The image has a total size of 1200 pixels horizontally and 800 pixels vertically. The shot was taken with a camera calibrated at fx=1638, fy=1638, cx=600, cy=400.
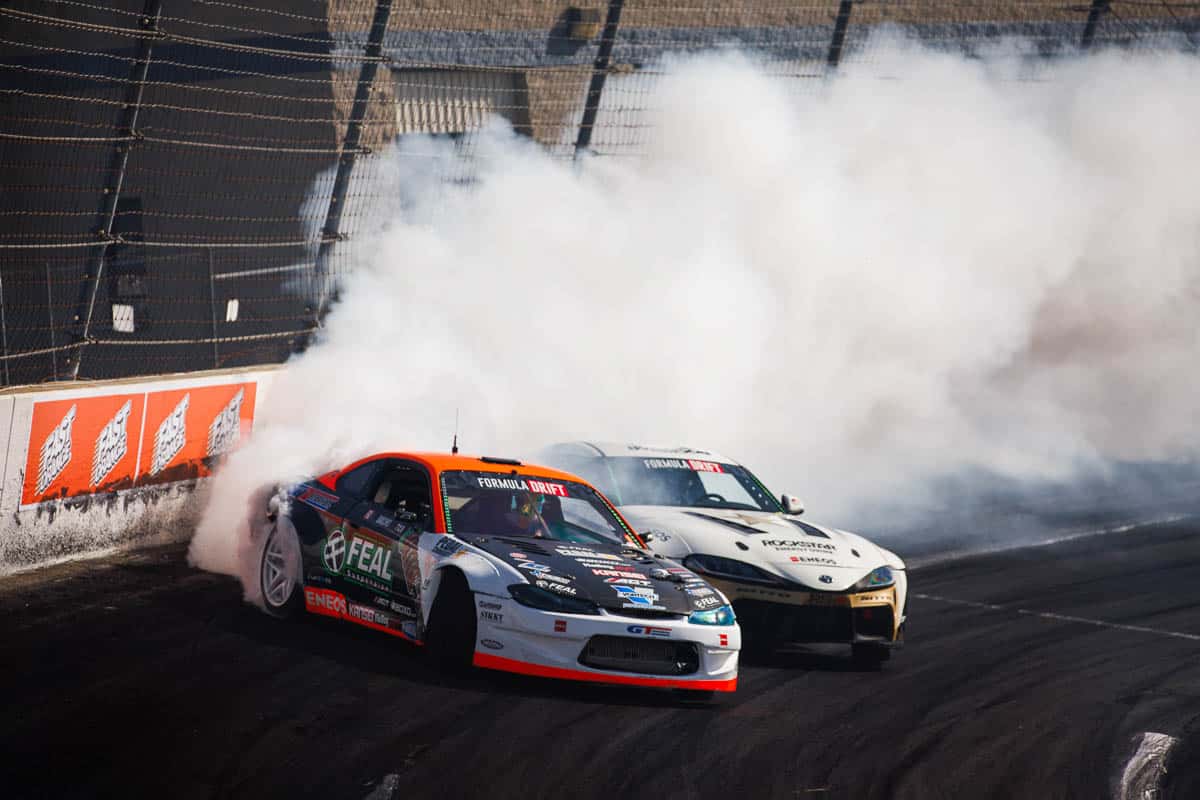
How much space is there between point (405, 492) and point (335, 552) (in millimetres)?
512

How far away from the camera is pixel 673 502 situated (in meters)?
10.6

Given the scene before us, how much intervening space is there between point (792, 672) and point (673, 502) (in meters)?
1.78

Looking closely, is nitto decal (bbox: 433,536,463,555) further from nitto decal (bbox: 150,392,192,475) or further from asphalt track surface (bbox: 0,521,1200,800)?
nitto decal (bbox: 150,392,192,475)

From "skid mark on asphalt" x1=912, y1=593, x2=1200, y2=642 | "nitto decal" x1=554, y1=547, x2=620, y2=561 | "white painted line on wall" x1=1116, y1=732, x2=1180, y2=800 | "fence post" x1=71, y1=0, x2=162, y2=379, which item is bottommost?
"skid mark on asphalt" x1=912, y1=593, x2=1200, y2=642

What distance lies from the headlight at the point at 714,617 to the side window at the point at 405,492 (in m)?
1.57

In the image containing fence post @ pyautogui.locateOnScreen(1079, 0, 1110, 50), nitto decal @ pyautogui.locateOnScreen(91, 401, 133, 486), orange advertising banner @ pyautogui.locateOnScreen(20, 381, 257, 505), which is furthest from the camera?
fence post @ pyautogui.locateOnScreen(1079, 0, 1110, 50)

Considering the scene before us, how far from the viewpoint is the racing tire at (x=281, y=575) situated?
9.28 meters

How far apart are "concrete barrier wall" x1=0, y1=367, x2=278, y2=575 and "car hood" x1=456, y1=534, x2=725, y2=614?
354cm

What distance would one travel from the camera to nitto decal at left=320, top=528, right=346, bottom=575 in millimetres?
9047

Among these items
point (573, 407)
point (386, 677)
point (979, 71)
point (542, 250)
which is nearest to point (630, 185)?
point (542, 250)

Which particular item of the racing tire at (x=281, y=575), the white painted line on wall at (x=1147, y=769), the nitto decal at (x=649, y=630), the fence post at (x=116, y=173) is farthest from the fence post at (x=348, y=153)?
the white painted line on wall at (x=1147, y=769)

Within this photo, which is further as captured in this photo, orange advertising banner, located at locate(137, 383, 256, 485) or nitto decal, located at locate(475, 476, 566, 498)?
orange advertising banner, located at locate(137, 383, 256, 485)

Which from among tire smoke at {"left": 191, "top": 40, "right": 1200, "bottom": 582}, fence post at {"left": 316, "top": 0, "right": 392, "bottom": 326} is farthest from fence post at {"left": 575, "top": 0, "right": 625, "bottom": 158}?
fence post at {"left": 316, "top": 0, "right": 392, "bottom": 326}

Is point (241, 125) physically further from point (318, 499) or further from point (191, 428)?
point (318, 499)
